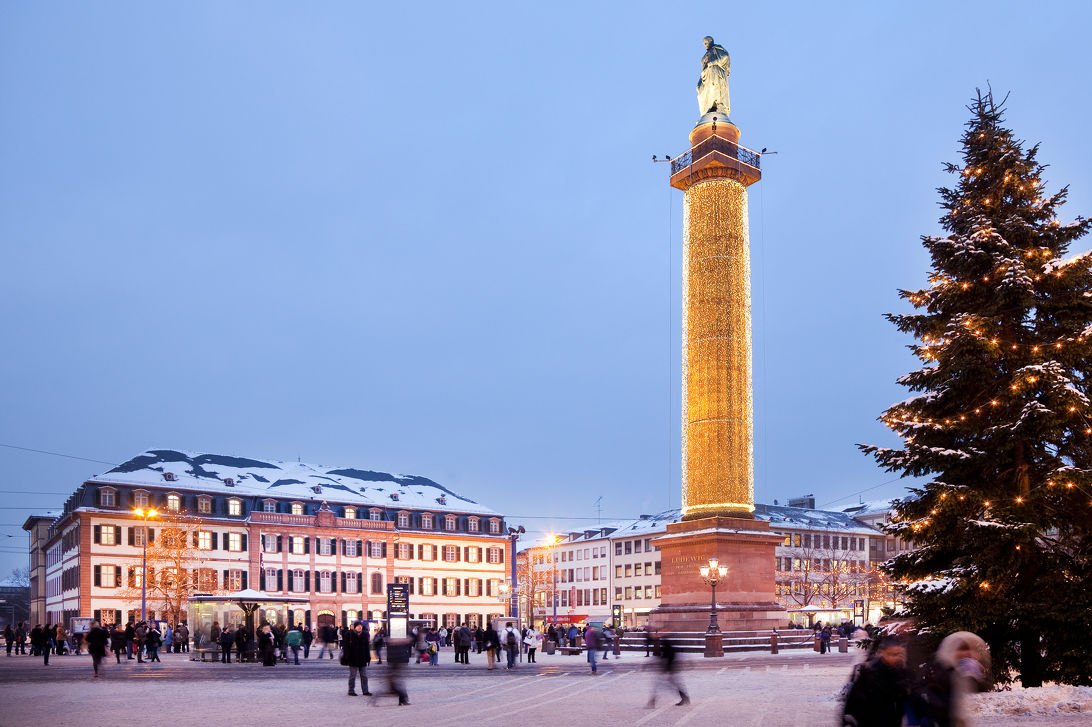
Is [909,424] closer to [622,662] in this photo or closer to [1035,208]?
[1035,208]

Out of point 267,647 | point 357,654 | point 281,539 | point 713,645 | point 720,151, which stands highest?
point 720,151

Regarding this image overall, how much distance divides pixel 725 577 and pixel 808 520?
228 ft

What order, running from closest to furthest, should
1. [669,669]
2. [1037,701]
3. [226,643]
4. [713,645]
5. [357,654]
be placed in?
1. [1037,701]
2. [669,669]
3. [357,654]
4. [713,645]
5. [226,643]

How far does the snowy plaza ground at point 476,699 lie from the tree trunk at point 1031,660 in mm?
990

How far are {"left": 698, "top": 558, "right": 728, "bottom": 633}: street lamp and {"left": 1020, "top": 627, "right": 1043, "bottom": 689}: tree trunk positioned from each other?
2246 cm

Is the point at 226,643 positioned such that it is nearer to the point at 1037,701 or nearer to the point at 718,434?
the point at 718,434

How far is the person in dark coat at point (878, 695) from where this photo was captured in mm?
10328

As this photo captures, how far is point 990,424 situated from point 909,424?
4.78 ft

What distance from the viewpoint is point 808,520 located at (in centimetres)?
11069

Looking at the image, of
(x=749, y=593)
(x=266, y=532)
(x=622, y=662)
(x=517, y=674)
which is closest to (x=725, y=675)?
(x=517, y=674)

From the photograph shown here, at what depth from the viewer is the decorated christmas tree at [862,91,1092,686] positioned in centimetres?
1919

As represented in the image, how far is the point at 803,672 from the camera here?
106 feet

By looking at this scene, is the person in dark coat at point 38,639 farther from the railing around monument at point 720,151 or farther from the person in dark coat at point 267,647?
the railing around monument at point 720,151

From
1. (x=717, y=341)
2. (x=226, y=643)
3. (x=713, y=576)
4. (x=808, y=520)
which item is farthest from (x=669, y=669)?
(x=808, y=520)
